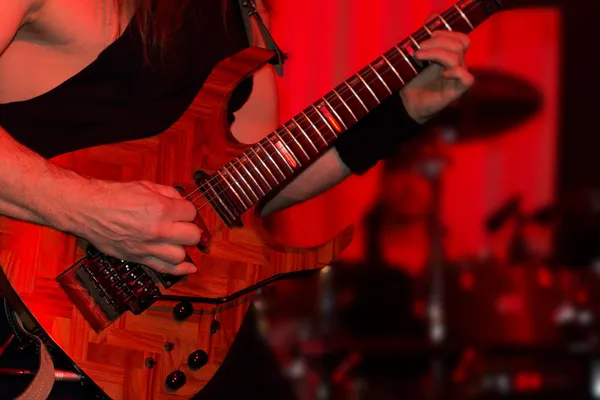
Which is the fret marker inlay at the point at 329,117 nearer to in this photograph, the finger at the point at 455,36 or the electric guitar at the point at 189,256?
the electric guitar at the point at 189,256

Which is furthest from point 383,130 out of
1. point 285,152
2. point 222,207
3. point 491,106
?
point 491,106

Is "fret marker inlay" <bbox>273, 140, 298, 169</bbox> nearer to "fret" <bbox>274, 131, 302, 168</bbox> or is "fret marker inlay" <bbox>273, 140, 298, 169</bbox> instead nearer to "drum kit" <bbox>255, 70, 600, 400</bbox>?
"fret" <bbox>274, 131, 302, 168</bbox>

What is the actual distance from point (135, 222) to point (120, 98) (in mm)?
320

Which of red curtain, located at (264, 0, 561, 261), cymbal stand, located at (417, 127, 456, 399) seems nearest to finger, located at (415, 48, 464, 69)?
cymbal stand, located at (417, 127, 456, 399)

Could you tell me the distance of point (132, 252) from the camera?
1.21 metres

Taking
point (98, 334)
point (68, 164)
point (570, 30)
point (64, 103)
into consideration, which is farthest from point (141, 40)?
point (570, 30)

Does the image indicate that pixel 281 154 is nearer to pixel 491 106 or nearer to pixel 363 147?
pixel 363 147

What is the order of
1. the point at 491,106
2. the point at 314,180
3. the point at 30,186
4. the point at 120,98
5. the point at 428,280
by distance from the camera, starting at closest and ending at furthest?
the point at 30,186
the point at 120,98
the point at 314,180
the point at 428,280
the point at 491,106

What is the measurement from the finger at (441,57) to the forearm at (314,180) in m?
0.26

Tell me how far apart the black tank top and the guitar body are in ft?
0.26

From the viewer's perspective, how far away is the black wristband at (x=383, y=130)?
5.21 feet

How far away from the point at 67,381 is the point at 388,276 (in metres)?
2.60

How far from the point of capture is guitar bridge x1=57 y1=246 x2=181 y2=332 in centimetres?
123

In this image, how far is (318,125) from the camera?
57.5 inches
